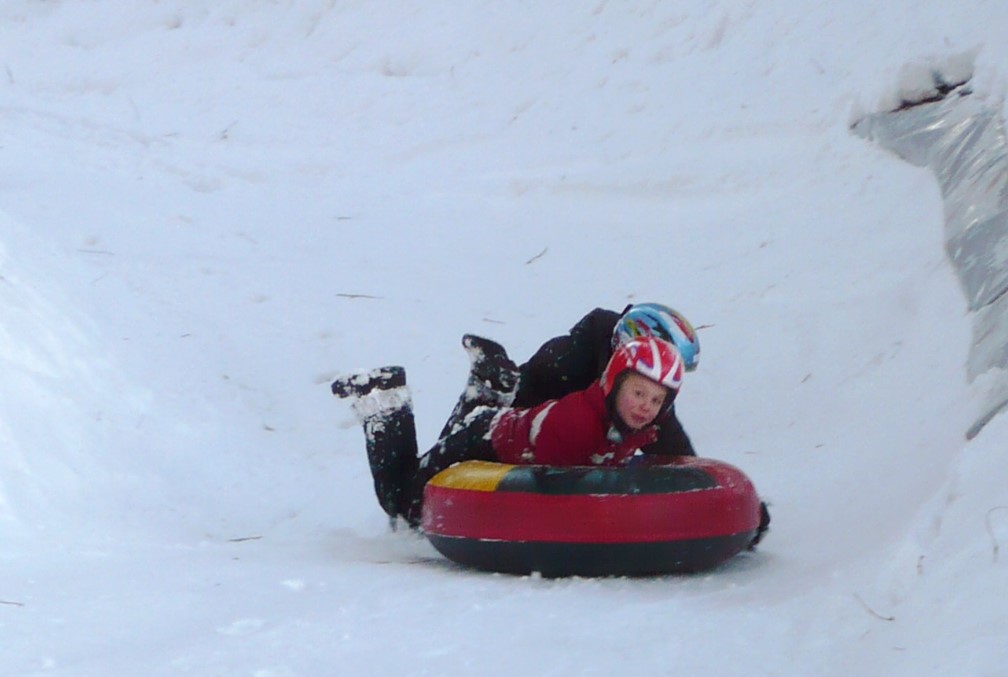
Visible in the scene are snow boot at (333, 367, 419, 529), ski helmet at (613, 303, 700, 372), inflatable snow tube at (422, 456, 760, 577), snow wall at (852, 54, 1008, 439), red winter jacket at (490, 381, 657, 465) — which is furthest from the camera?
snow wall at (852, 54, 1008, 439)

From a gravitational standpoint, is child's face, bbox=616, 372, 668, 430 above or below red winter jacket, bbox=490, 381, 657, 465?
above

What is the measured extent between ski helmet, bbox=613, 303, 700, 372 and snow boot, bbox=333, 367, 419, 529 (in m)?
0.76

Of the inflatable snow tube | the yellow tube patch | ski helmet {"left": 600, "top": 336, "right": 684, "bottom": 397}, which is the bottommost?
the inflatable snow tube

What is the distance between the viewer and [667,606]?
124 inches

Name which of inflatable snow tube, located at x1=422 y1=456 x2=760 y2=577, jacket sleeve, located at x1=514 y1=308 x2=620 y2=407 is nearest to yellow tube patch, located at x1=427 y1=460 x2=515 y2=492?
inflatable snow tube, located at x1=422 y1=456 x2=760 y2=577

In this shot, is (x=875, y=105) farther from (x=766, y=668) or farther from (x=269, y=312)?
(x=766, y=668)

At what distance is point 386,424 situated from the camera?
413cm

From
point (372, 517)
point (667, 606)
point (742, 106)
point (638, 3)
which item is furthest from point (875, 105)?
point (667, 606)

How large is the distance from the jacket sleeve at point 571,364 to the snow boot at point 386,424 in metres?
0.43

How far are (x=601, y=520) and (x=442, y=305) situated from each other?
3.46 meters

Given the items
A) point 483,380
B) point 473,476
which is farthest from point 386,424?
point 473,476

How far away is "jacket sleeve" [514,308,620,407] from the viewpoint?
433cm

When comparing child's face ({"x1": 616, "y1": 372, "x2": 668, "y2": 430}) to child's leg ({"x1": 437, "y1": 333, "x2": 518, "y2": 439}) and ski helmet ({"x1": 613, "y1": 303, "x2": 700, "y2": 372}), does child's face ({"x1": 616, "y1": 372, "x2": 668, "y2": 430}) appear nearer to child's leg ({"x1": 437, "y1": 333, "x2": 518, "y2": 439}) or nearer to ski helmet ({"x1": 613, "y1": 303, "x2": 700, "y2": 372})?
ski helmet ({"x1": 613, "y1": 303, "x2": 700, "y2": 372})

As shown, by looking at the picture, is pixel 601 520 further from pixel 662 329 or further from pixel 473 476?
pixel 662 329
